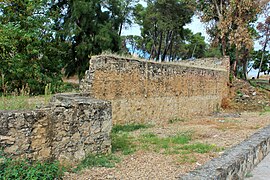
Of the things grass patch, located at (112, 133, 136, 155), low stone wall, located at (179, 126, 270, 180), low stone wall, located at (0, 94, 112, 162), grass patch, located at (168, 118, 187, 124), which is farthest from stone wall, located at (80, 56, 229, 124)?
low stone wall, located at (179, 126, 270, 180)

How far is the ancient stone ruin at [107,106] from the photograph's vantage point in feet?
12.6

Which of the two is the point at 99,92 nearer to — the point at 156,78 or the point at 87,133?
the point at 156,78

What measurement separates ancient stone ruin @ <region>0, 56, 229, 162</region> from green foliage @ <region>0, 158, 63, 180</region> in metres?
0.20

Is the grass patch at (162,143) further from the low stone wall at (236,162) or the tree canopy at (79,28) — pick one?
the tree canopy at (79,28)

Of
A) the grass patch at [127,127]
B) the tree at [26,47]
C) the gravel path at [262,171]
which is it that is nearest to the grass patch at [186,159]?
the gravel path at [262,171]

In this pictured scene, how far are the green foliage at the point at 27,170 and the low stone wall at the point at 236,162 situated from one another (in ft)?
5.63

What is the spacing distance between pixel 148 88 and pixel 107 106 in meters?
4.70

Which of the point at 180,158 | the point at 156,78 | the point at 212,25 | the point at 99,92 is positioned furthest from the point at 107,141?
the point at 212,25

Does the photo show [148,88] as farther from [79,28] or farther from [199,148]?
[79,28]

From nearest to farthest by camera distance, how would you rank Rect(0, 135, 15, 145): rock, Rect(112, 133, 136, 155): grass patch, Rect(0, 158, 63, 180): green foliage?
Rect(0, 158, 63, 180): green foliage, Rect(0, 135, 15, 145): rock, Rect(112, 133, 136, 155): grass patch

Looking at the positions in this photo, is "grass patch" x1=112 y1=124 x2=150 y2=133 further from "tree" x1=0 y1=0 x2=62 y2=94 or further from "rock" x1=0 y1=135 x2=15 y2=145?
"rock" x1=0 y1=135 x2=15 y2=145

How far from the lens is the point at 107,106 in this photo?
16.4 ft

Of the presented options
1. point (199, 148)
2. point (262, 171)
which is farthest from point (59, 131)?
point (262, 171)

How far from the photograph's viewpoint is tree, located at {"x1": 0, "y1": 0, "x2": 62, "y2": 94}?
354 inches
